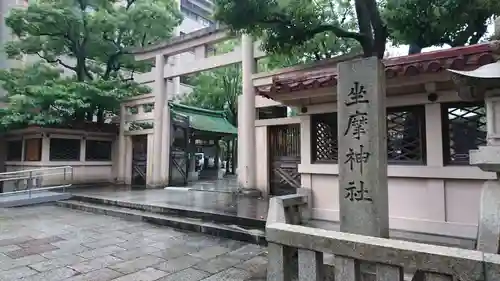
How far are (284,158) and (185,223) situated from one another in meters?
3.50

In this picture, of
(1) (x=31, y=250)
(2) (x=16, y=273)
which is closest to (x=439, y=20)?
(2) (x=16, y=273)

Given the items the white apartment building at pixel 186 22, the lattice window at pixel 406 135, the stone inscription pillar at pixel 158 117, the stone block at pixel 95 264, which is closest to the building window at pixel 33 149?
the white apartment building at pixel 186 22

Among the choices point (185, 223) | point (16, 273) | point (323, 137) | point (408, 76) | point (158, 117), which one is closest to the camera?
point (16, 273)

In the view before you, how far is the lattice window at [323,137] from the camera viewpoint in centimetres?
582

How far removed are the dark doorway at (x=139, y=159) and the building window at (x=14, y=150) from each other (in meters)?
5.01

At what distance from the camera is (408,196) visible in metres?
5.05

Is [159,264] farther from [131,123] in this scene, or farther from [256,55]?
[131,123]

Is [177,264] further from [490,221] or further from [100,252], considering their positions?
[490,221]

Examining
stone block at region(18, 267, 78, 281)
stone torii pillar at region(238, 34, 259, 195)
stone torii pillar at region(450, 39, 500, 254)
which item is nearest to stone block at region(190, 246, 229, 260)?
stone block at region(18, 267, 78, 281)

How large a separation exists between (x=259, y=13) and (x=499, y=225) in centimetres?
494

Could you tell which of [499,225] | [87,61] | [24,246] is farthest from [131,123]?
[499,225]

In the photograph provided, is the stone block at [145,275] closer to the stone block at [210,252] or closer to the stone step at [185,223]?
→ the stone block at [210,252]

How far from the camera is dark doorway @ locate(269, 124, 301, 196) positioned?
8734 mm

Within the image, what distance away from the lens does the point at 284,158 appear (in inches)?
356
